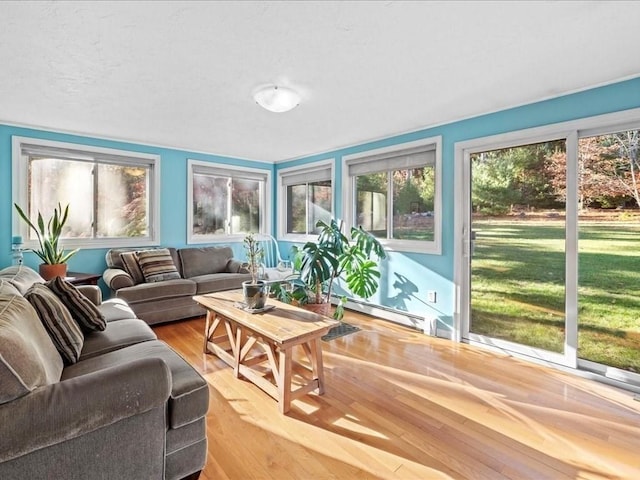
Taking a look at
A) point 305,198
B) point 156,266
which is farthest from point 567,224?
point 156,266

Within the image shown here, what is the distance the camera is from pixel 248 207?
5.65 meters

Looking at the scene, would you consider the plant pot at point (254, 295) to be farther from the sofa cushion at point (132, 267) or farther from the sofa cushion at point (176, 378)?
the sofa cushion at point (132, 267)

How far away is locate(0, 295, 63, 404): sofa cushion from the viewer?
3.55ft

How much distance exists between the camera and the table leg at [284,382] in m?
2.03

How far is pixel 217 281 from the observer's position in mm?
4199

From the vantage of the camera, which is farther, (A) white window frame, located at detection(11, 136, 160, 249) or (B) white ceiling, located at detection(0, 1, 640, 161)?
(A) white window frame, located at detection(11, 136, 160, 249)

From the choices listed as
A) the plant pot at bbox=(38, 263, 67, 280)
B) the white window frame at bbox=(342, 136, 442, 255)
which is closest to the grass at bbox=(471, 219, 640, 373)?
the white window frame at bbox=(342, 136, 442, 255)

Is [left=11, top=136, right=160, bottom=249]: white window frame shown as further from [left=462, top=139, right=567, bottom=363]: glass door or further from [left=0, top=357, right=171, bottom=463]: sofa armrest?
[left=462, top=139, right=567, bottom=363]: glass door

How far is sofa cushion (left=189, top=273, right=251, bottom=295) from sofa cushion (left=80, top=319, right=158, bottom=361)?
168 cm

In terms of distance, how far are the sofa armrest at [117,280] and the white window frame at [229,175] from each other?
123 cm

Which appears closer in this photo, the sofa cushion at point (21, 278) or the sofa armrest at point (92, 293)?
the sofa cushion at point (21, 278)

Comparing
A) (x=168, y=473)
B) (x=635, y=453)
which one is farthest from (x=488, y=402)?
(x=168, y=473)

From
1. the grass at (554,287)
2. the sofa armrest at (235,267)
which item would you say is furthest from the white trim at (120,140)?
the grass at (554,287)

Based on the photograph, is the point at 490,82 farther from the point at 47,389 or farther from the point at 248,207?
the point at 248,207
